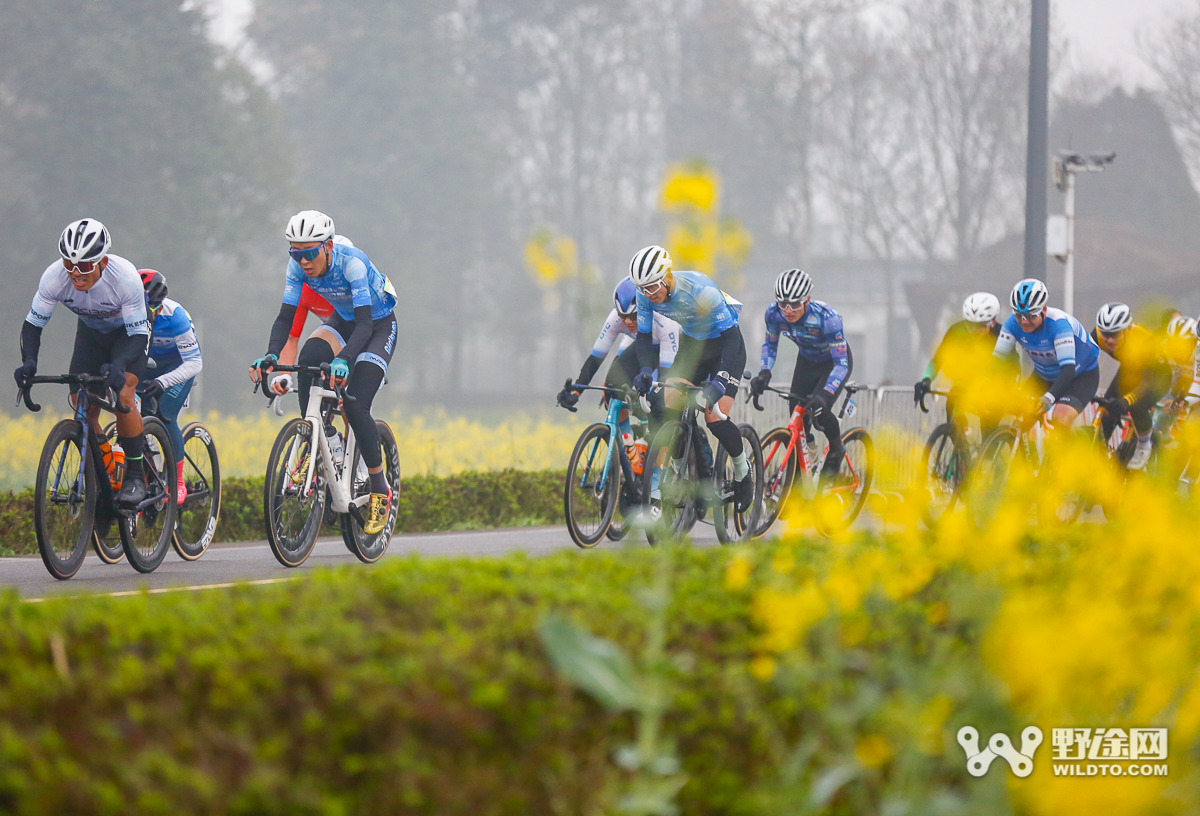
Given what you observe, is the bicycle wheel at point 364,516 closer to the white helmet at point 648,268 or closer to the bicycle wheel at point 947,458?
the white helmet at point 648,268

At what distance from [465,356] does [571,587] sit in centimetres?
8775

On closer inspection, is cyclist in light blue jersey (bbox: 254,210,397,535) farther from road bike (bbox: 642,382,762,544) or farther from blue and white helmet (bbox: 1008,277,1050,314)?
blue and white helmet (bbox: 1008,277,1050,314)

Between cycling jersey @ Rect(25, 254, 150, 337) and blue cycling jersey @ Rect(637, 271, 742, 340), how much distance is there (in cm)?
342

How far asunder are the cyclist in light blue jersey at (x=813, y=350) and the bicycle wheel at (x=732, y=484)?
0.79m

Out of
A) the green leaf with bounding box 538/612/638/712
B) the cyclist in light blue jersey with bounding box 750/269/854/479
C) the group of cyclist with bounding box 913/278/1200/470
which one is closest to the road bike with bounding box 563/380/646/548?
the cyclist in light blue jersey with bounding box 750/269/854/479

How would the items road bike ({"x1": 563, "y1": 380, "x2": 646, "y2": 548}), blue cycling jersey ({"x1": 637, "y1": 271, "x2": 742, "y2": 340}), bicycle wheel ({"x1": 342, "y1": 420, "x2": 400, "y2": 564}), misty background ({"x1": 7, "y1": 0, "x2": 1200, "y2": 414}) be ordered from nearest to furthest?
1. bicycle wheel ({"x1": 342, "y1": 420, "x2": 400, "y2": 564})
2. blue cycling jersey ({"x1": 637, "y1": 271, "x2": 742, "y2": 340})
3. road bike ({"x1": 563, "y1": 380, "x2": 646, "y2": 548})
4. misty background ({"x1": 7, "y1": 0, "x2": 1200, "y2": 414})

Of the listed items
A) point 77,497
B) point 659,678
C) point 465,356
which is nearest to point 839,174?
point 465,356

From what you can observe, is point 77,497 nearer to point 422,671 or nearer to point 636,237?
point 422,671

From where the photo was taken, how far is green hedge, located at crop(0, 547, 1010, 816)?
2.74 m

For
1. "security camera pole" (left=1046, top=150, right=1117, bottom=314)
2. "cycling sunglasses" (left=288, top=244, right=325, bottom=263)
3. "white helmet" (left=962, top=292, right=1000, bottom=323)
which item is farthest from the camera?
"security camera pole" (left=1046, top=150, right=1117, bottom=314)

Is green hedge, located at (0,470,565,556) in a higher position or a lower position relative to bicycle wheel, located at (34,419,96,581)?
lower

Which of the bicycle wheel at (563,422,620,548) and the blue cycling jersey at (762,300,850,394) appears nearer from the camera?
the bicycle wheel at (563,422,620,548)

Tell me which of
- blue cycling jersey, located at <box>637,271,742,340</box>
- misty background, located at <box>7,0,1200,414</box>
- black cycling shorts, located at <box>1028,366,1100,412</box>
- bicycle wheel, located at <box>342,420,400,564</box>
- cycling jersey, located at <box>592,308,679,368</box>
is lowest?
bicycle wheel, located at <box>342,420,400,564</box>

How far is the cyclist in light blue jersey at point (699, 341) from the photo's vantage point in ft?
29.3
